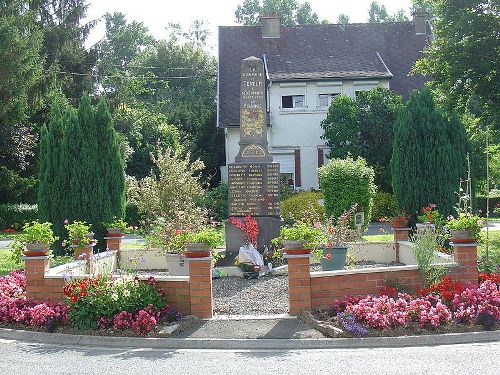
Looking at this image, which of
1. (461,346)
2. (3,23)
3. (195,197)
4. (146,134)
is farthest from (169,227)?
(146,134)

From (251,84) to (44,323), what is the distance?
8549 millimetres

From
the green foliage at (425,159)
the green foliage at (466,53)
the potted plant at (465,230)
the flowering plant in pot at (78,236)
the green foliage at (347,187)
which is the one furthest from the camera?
the green foliage at (347,187)

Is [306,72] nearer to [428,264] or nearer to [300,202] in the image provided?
[300,202]

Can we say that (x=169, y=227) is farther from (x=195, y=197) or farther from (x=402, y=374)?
(x=195, y=197)

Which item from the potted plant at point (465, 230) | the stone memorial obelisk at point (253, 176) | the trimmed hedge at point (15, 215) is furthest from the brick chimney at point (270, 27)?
the potted plant at point (465, 230)

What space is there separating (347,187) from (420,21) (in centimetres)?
1701

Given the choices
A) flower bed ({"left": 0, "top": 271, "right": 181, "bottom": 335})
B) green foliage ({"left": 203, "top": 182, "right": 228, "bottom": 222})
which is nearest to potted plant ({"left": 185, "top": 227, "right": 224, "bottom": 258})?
flower bed ({"left": 0, "top": 271, "right": 181, "bottom": 335})

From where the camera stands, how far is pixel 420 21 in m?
38.3

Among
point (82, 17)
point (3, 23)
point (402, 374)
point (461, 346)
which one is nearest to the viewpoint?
point (402, 374)

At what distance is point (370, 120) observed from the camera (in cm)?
3089

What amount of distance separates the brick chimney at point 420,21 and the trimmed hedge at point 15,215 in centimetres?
2162

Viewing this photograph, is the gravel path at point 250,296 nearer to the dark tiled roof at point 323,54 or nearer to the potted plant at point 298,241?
the potted plant at point 298,241

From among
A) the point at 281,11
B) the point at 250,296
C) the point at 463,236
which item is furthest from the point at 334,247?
the point at 281,11

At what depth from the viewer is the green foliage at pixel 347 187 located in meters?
24.8
